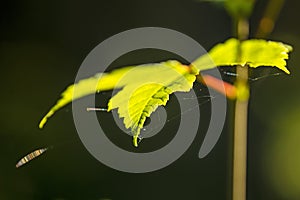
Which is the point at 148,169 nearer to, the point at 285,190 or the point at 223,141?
the point at 223,141

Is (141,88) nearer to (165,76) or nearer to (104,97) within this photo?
(165,76)

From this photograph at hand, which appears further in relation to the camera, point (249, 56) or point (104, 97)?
point (104, 97)

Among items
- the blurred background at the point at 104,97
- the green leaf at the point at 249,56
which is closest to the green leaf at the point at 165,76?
the green leaf at the point at 249,56

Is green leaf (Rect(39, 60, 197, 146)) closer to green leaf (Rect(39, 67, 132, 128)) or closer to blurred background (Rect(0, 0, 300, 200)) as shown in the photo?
green leaf (Rect(39, 67, 132, 128))

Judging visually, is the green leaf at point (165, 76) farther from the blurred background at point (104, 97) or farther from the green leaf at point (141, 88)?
the blurred background at point (104, 97)

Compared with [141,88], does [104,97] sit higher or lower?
higher

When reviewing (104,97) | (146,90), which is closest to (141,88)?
(146,90)

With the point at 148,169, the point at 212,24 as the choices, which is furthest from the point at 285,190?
the point at 212,24
